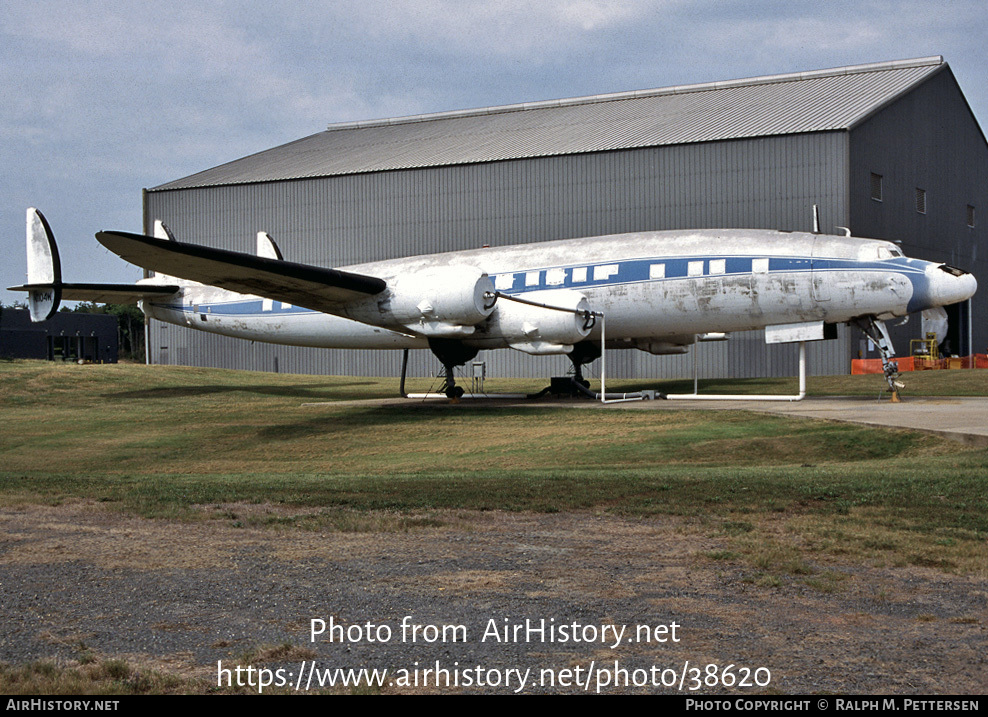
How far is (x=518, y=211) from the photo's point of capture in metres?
41.5

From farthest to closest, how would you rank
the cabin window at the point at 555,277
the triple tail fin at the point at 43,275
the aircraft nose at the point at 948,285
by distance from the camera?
the triple tail fin at the point at 43,275 < the cabin window at the point at 555,277 < the aircraft nose at the point at 948,285

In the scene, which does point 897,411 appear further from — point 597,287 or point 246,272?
point 246,272

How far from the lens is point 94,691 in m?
4.52

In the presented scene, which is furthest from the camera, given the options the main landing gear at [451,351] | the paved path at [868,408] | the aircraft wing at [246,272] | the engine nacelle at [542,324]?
the main landing gear at [451,351]

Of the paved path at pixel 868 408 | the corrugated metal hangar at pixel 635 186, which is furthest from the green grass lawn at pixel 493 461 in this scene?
the corrugated metal hangar at pixel 635 186

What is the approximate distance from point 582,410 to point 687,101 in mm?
28867

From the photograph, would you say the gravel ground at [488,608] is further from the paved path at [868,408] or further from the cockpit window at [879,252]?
the cockpit window at [879,252]

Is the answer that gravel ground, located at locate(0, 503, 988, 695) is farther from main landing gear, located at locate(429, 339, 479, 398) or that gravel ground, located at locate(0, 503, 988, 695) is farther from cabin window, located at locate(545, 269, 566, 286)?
cabin window, located at locate(545, 269, 566, 286)

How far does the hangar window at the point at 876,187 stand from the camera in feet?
123

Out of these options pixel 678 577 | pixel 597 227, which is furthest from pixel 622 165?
pixel 678 577

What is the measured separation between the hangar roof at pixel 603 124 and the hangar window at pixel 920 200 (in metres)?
4.65

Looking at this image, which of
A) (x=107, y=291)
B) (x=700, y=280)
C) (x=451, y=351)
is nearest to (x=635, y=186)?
(x=700, y=280)
